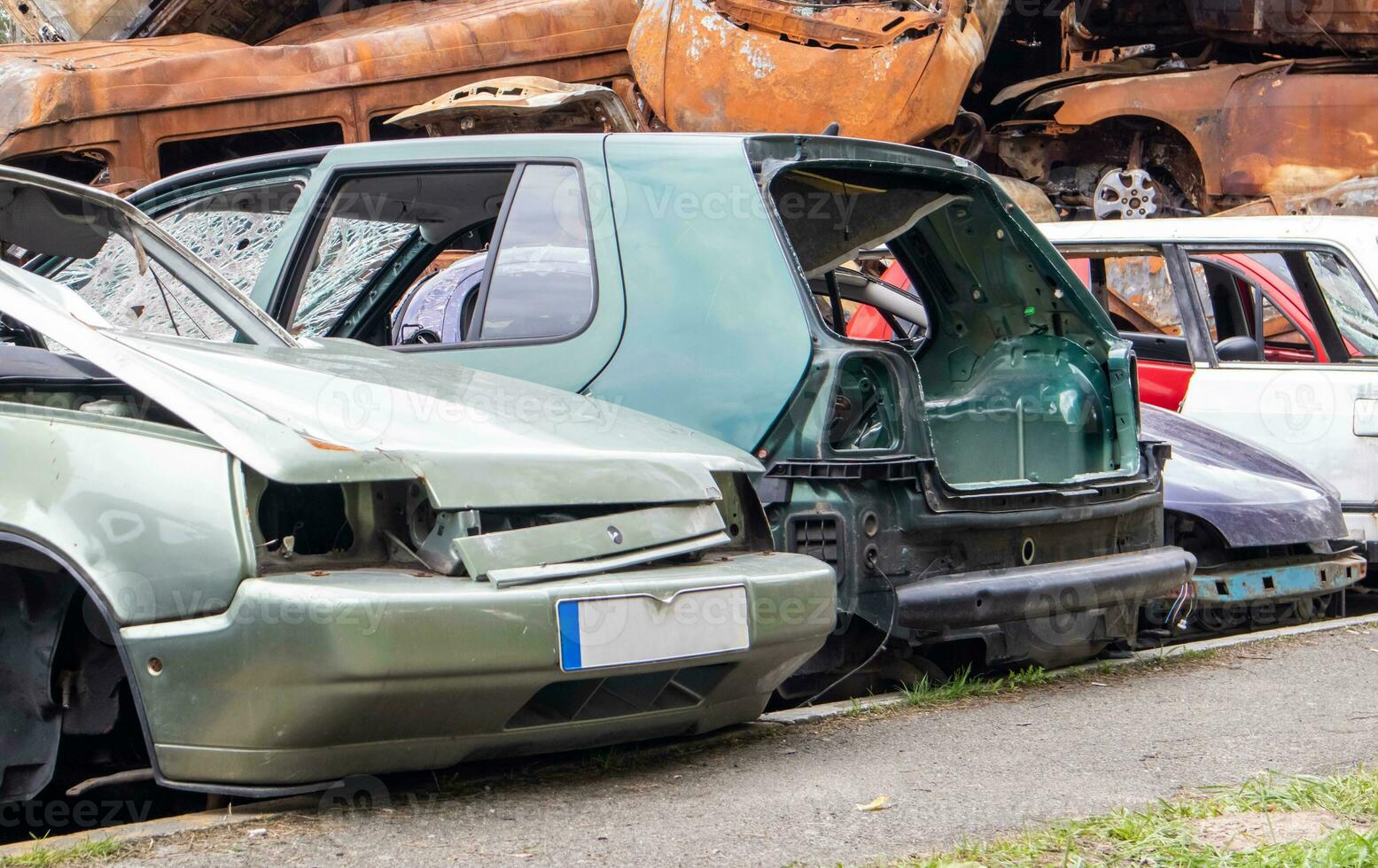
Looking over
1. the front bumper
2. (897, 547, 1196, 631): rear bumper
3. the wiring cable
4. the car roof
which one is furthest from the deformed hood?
the front bumper

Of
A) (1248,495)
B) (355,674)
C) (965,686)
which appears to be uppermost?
(355,674)

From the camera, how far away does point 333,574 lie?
271cm

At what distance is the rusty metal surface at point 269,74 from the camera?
431 inches

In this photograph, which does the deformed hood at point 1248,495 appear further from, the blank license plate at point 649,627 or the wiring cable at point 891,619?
the blank license plate at point 649,627

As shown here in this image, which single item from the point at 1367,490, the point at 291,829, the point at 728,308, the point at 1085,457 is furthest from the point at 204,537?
the point at 1367,490

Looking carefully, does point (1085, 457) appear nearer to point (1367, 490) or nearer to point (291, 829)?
point (1367, 490)

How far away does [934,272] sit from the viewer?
4.66 meters

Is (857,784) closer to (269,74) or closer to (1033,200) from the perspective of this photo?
(1033,200)

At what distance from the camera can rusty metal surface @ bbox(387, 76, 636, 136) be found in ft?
34.1

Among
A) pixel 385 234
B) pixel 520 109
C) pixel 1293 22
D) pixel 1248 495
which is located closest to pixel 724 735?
pixel 385 234

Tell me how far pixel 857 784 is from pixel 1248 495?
269cm

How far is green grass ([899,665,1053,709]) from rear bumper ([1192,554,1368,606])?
1022 millimetres

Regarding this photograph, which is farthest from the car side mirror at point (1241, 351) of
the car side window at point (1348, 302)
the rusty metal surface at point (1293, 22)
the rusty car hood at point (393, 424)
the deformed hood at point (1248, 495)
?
the rusty metal surface at point (1293, 22)

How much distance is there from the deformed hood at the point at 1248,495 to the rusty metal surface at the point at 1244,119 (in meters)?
5.51
